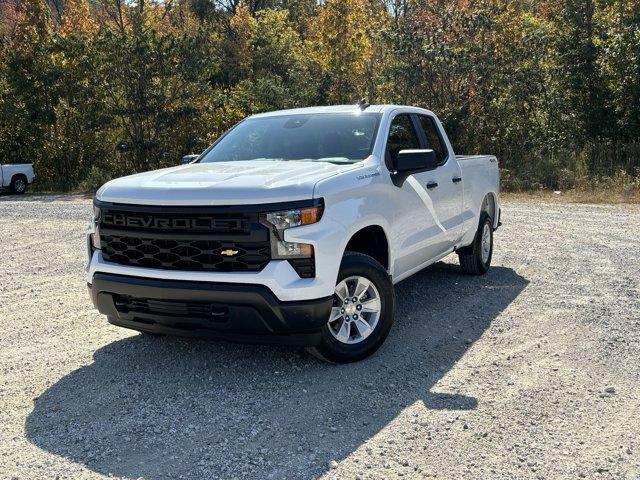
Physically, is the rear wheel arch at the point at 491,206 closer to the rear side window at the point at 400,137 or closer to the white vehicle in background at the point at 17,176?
the rear side window at the point at 400,137

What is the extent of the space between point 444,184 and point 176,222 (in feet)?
9.83

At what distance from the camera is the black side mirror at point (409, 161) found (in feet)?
17.2

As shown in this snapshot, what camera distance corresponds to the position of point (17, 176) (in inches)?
925

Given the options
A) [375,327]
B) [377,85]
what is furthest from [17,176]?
[375,327]


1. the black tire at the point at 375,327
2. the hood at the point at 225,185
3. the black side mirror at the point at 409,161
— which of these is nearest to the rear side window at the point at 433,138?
the black side mirror at the point at 409,161

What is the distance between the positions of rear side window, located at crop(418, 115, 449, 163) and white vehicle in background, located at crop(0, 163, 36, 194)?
20111 millimetres

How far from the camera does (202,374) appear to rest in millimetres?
→ 4727

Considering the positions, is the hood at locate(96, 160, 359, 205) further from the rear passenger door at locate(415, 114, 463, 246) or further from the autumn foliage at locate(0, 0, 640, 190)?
the autumn foliage at locate(0, 0, 640, 190)

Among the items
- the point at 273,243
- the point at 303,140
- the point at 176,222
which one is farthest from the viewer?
the point at 303,140

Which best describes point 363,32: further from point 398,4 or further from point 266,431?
point 266,431

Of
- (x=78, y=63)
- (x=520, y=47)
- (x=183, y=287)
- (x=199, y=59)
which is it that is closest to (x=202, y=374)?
(x=183, y=287)

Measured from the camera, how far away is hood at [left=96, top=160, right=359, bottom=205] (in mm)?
4277

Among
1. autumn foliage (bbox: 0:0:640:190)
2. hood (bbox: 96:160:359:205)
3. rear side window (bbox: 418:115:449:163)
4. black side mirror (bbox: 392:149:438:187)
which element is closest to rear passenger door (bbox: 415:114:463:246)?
rear side window (bbox: 418:115:449:163)

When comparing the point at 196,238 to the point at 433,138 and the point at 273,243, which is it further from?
the point at 433,138
